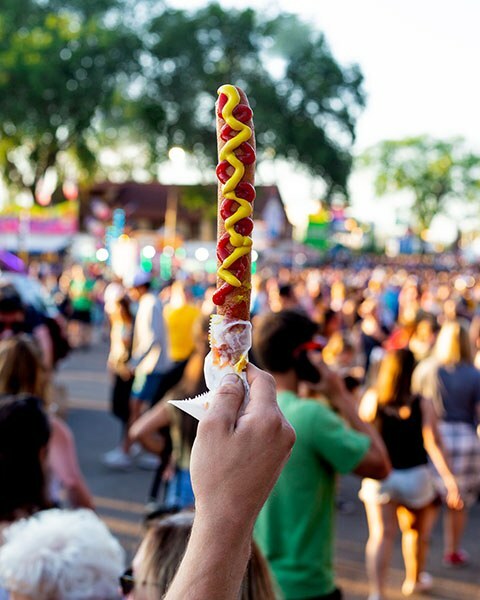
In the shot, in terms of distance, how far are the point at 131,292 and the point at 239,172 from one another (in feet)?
25.0

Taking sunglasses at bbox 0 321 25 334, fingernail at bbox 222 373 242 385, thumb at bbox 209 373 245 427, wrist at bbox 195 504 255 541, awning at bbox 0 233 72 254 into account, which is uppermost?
awning at bbox 0 233 72 254

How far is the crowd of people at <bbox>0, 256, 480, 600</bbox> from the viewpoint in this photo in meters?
1.02

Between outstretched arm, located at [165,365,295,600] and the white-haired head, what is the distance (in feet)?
3.80

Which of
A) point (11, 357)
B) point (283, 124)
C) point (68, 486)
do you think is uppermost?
point (283, 124)

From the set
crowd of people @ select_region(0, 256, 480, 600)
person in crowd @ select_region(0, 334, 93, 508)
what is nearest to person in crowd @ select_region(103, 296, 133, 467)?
crowd of people @ select_region(0, 256, 480, 600)

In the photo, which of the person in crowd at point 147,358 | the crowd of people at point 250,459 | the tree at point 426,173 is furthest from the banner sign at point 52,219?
the tree at point 426,173

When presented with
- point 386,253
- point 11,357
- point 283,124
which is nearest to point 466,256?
point 386,253

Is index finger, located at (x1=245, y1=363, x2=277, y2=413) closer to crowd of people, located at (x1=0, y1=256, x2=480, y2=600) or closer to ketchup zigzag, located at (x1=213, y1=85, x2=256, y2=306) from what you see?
crowd of people, located at (x1=0, y1=256, x2=480, y2=600)

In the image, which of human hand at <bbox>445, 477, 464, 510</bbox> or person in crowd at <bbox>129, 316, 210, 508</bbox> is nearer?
person in crowd at <bbox>129, 316, 210, 508</bbox>

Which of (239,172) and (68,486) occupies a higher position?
(239,172)

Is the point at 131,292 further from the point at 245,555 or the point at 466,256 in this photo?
the point at 466,256

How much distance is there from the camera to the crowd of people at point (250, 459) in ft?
3.34

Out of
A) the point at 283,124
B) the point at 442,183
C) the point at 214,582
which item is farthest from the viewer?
the point at 442,183

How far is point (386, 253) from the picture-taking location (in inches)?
3428
